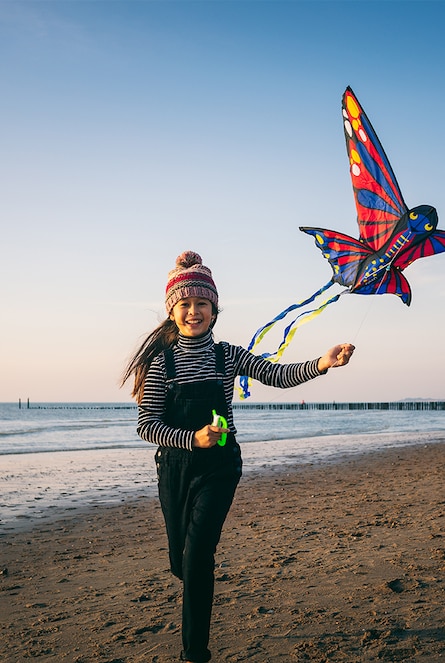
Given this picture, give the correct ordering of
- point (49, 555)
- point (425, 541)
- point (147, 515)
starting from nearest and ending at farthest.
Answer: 1. point (425, 541)
2. point (49, 555)
3. point (147, 515)

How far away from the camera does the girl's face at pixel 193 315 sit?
12.0 ft

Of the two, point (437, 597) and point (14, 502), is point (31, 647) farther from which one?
point (14, 502)

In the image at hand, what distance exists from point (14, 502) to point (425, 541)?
22.5 feet

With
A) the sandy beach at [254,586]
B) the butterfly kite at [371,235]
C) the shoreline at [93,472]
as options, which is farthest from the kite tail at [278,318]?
the shoreline at [93,472]

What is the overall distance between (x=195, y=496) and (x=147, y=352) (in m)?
0.88

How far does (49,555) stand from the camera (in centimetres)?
695

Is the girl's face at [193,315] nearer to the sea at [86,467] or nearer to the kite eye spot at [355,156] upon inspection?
the kite eye spot at [355,156]

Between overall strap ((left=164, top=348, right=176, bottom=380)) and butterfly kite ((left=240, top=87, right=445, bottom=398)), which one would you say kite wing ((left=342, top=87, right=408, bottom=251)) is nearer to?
butterfly kite ((left=240, top=87, right=445, bottom=398))

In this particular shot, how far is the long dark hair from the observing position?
3.71 meters

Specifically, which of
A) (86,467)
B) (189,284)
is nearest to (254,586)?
(189,284)

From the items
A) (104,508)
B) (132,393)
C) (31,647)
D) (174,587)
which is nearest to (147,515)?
(104,508)

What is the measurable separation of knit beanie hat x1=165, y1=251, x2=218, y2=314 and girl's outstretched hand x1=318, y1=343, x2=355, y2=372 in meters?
0.77

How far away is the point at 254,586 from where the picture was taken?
16.9 ft

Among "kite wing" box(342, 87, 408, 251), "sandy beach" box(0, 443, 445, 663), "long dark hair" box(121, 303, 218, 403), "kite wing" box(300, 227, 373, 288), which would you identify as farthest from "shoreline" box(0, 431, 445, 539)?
"kite wing" box(342, 87, 408, 251)
